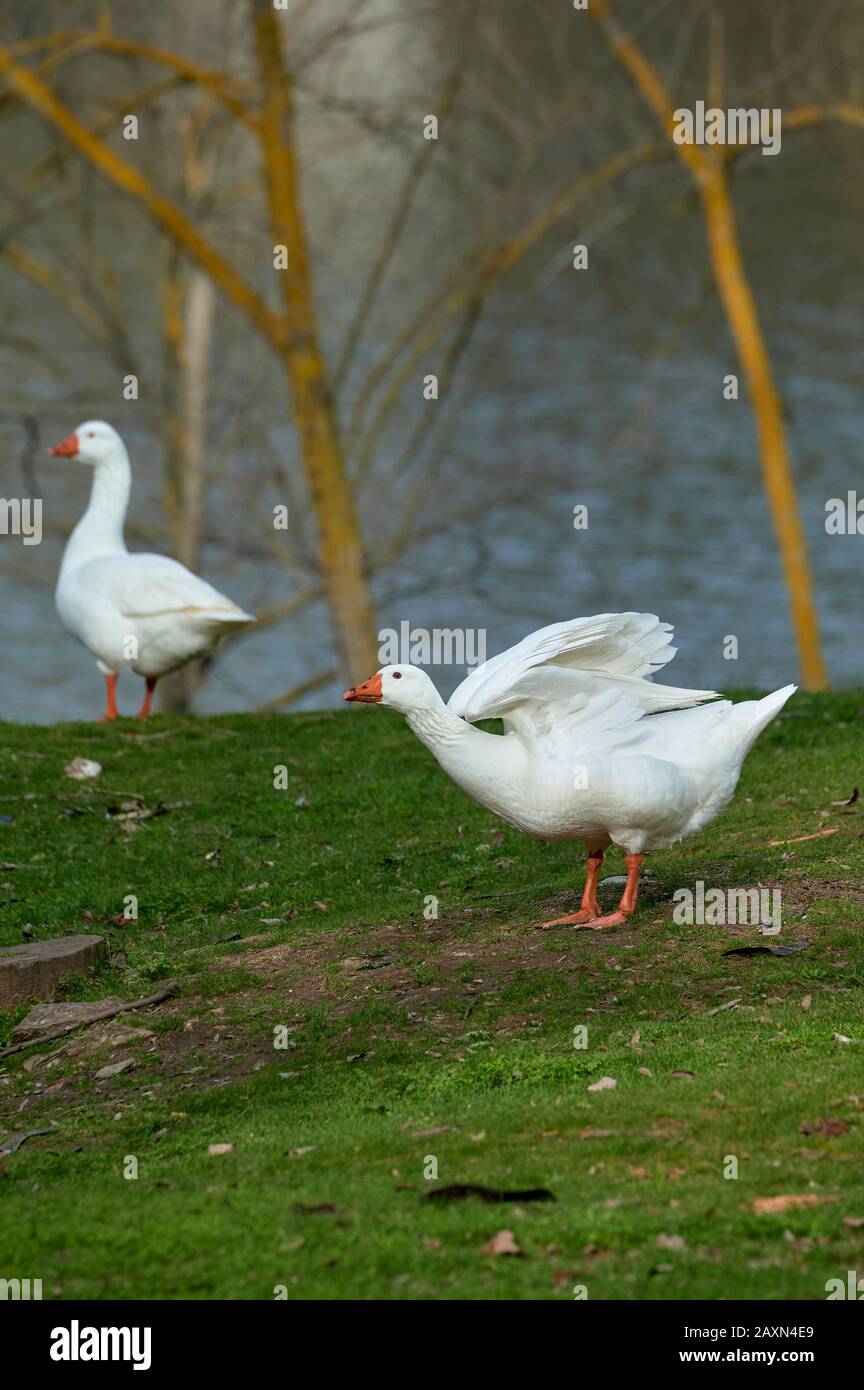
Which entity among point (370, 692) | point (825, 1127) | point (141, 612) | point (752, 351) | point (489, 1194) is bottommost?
point (489, 1194)

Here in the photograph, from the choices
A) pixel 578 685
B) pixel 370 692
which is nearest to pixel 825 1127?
pixel 578 685

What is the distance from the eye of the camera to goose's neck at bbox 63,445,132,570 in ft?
47.8

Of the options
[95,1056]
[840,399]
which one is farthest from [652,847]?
[840,399]

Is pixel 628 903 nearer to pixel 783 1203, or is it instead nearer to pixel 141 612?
pixel 783 1203

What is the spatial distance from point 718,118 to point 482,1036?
11.8 m

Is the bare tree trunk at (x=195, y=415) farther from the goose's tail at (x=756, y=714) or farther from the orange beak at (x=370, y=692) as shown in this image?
the goose's tail at (x=756, y=714)

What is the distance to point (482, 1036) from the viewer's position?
7004 millimetres

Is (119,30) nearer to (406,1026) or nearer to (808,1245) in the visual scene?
(406,1026)

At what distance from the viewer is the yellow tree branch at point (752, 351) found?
1806cm

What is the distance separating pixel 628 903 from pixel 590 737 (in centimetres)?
99

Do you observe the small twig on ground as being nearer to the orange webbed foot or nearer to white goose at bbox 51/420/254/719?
the orange webbed foot

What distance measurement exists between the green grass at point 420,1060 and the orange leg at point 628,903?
9cm

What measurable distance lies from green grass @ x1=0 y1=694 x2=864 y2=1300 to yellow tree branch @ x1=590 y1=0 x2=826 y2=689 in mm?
6666

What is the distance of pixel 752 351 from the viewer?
1825 centimetres
